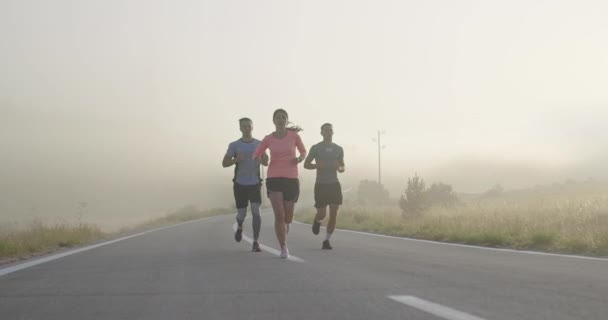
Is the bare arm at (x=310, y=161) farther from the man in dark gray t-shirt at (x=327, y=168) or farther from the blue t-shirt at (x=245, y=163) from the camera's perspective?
the blue t-shirt at (x=245, y=163)

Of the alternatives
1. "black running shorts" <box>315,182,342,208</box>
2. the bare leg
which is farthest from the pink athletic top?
"black running shorts" <box>315,182,342,208</box>

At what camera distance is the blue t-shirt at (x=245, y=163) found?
31.1 ft

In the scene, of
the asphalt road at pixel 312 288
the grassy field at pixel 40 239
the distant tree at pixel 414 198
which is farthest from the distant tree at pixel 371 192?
the asphalt road at pixel 312 288

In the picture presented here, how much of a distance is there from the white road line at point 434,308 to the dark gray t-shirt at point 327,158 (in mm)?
5385

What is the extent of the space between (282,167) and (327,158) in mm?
1534

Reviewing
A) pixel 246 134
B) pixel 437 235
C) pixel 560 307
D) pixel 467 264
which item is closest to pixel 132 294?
pixel 560 307

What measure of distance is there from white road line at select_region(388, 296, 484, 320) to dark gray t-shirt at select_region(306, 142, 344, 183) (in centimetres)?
538

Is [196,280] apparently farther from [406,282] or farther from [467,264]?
[467,264]

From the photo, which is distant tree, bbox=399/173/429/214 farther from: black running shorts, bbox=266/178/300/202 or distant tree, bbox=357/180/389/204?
distant tree, bbox=357/180/389/204

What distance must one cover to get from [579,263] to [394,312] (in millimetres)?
4144

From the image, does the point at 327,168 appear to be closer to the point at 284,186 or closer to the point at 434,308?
the point at 284,186

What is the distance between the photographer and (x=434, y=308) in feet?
12.8

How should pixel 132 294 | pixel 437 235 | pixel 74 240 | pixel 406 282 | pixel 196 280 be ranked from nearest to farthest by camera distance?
pixel 132 294, pixel 406 282, pixel 196 280, pixel 437 235, pixel 74 240

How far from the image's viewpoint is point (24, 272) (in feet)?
21.7
